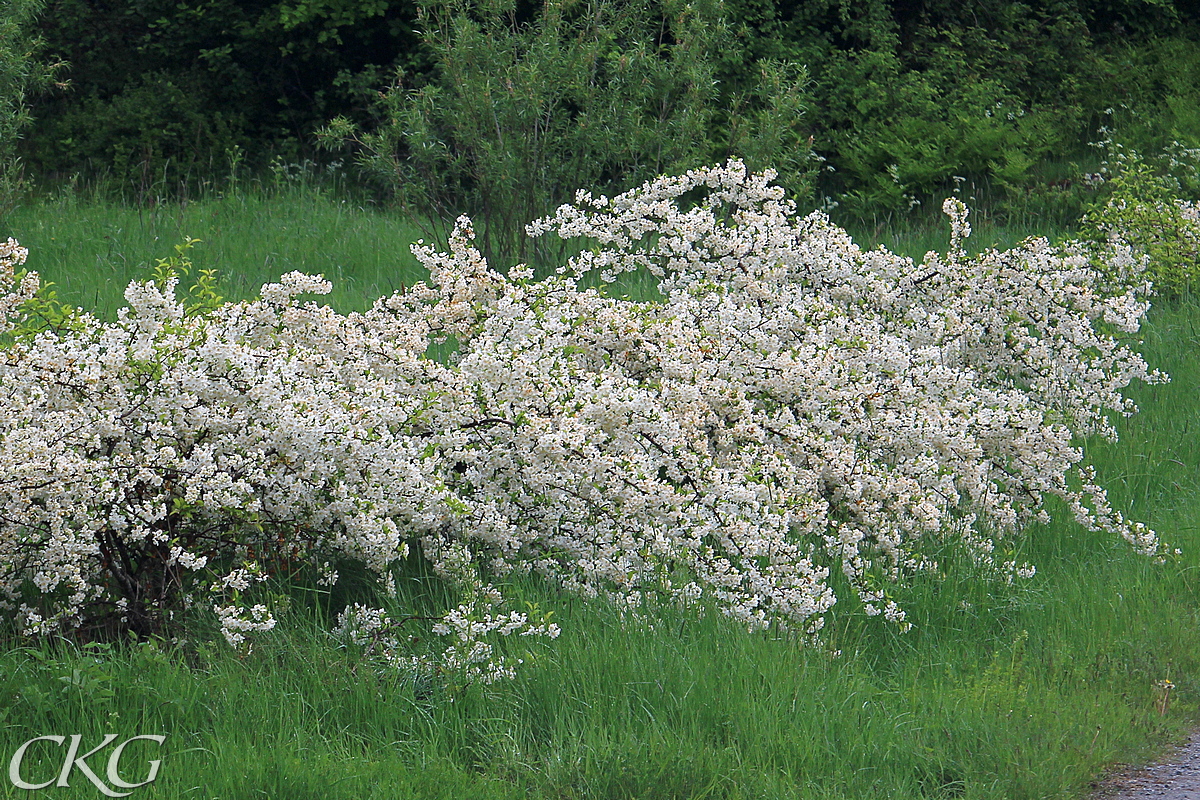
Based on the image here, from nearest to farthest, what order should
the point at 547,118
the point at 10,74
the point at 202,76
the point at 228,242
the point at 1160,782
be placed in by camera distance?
the point at 1160,782 < the point at 547,118 < the point at 228,242 < the point at 10,74 < the point at 202,76

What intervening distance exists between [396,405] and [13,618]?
167 centimetres

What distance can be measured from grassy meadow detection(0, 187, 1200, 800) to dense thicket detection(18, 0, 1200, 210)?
9.19 meters

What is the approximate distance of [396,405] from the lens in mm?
5078

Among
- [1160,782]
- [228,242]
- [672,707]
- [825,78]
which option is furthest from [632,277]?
[1160,782]

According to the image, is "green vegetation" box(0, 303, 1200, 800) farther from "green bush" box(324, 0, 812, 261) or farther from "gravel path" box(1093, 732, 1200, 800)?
"green bush" box(324, 0, 812, 261)

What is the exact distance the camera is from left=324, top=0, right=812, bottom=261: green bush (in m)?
10.4

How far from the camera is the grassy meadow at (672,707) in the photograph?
3.89 meters

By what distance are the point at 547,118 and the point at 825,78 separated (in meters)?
5.60

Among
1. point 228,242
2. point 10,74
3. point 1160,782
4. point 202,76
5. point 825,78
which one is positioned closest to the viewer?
point 1160,782

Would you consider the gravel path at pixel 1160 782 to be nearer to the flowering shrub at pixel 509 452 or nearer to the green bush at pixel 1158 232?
the flowering shrub at pixel 509 452

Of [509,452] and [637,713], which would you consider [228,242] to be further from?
[637,713]

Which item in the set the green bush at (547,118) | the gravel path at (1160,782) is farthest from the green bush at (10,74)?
the gravel path at (1160,782)

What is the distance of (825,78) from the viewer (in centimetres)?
1493

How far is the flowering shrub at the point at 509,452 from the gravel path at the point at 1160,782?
115 centimetres
